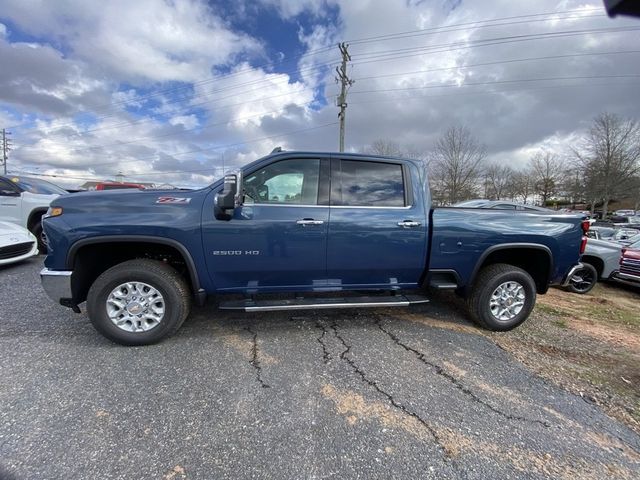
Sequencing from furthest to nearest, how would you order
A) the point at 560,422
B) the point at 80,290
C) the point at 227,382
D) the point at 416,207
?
the point at 416,207 < the point at 80,290 < the point at 227,382 < the point at 560,422

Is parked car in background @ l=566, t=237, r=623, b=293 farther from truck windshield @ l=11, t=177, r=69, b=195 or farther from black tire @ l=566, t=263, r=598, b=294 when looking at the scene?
truck windshield @ l=11, t=177, r=69, b=195

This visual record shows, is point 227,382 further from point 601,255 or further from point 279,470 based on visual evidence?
point 601,255

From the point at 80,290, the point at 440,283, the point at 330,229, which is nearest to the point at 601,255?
the point at 440,283

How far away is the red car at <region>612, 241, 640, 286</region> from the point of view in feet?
21.3

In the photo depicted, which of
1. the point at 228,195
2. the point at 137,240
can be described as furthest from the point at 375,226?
the point at 137,240

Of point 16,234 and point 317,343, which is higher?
point 16,234

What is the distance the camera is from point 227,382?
2602 millimetres

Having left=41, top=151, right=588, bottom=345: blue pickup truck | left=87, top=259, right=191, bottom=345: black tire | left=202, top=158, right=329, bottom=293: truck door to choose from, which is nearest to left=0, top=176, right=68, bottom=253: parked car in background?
left=41, top=151, right=588, bottom=345: blue pickup truck

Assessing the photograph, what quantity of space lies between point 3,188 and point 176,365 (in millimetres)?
7172

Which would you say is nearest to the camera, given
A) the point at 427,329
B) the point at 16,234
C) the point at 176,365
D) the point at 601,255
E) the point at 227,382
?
the point at 227,382

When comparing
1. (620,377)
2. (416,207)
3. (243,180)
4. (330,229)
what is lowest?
(620,377)

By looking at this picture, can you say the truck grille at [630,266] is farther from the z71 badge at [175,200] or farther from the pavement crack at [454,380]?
the z71 badge at [175,200]

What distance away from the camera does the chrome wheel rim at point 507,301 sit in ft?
12.2

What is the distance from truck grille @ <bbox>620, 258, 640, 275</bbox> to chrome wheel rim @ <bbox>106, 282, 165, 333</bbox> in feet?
28.6
